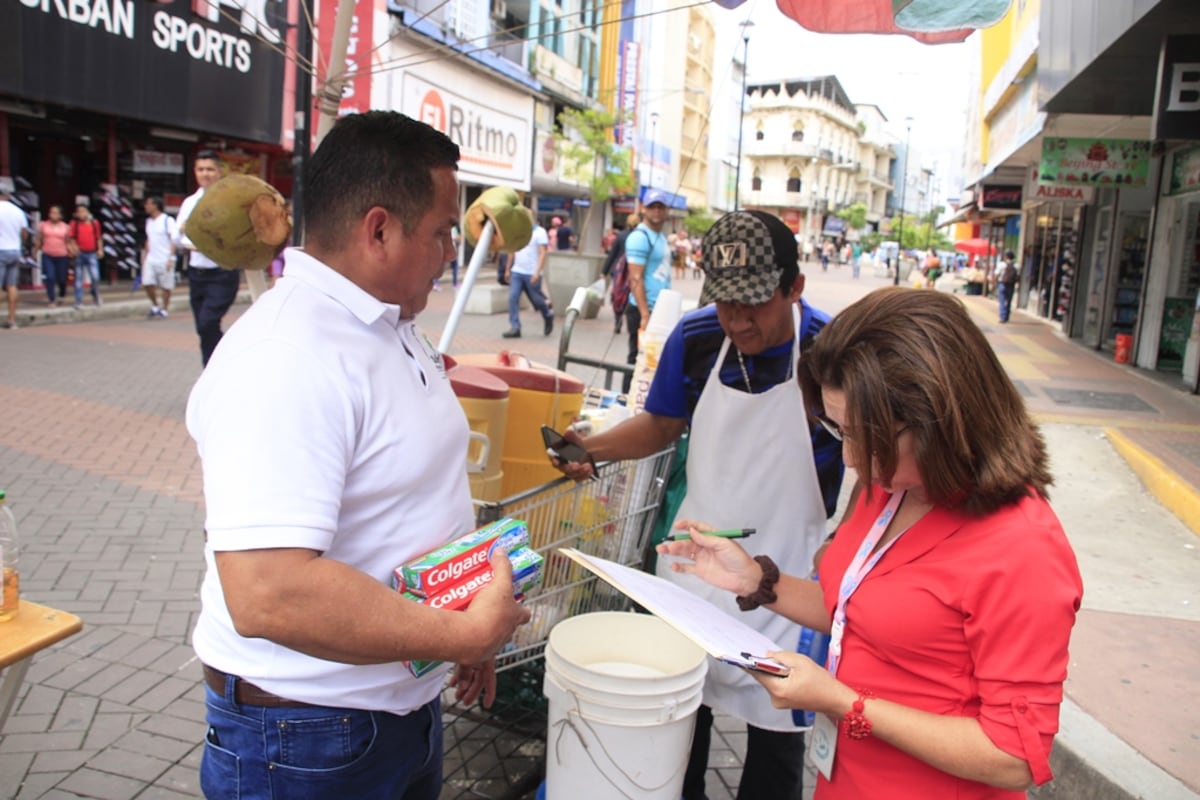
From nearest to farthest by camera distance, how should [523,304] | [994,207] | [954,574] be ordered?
1. [954,574]
2. [523,304]
3. [994,207]

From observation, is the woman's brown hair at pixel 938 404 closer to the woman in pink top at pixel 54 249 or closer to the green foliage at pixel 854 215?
the woman in pink top at pixel 54 249

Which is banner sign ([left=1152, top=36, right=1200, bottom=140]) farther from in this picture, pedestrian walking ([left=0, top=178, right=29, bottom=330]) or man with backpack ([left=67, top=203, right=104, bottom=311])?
man with backpack ([left=67, top=203, right=104, bottom=311])

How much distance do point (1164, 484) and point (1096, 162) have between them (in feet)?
26.7

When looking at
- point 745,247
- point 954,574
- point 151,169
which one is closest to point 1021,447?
point 954,574

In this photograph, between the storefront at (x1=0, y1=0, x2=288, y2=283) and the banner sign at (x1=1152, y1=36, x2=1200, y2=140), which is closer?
the banner sign at (x1=1152, y1=36, x2=1200, y2=140)

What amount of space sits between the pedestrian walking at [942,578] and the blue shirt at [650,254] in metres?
7.62

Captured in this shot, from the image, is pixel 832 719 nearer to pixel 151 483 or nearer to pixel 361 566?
pixel 361 566

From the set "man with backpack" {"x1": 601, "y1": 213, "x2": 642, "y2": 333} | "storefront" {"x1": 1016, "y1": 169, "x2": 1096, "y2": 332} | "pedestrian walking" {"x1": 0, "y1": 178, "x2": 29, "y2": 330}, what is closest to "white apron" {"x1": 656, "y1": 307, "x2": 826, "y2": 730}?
"man with backpack" {"x1": 601, "y1": 213, "x2": 642, "y2": 333}

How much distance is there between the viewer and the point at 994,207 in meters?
23.5

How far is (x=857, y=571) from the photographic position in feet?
5.72

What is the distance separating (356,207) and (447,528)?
624mm

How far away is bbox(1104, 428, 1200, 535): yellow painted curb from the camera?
6254 mm

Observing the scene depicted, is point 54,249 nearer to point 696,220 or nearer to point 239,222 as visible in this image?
point 239,222

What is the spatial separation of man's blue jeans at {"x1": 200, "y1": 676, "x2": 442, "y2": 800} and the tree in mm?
27443
